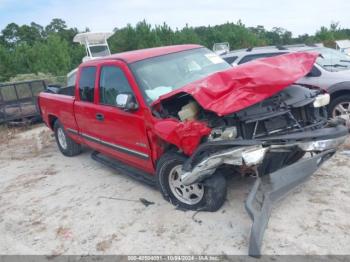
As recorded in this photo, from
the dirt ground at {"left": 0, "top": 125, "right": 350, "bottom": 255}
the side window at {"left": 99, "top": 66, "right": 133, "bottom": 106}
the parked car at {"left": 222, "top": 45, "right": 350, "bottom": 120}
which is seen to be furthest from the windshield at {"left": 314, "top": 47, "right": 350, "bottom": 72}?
the side window at {"left": 99, "top": 66, "right": 133, "bottom": 106}

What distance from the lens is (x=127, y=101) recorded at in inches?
175

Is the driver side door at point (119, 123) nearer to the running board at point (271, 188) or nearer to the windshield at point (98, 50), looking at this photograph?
the running board at point (271, 188)

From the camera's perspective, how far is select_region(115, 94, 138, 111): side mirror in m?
4.43

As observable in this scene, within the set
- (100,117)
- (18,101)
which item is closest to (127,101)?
Result: (100,117)

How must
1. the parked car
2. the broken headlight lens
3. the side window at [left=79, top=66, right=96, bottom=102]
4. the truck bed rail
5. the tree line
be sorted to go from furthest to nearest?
1. the tree line
2. the truck bed rail
3. the parked car
4. the side window at [left=79, top=66, right=96, bottom=102]
5. the broken headlight lens

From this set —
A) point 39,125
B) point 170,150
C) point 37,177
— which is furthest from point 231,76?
point 39,125

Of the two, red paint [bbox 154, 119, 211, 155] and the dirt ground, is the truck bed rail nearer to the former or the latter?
the dirt ground

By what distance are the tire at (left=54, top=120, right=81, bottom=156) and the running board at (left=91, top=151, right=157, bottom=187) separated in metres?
1.07

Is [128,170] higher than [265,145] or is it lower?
lower

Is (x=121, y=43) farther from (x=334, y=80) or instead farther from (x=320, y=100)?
(x=320, y=100)

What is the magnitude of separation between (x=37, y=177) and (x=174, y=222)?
130 inches

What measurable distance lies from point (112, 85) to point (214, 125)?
6.05 ft

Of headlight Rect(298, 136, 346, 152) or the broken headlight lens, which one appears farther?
the broken headlight lens

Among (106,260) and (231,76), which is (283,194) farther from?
(106,260)
